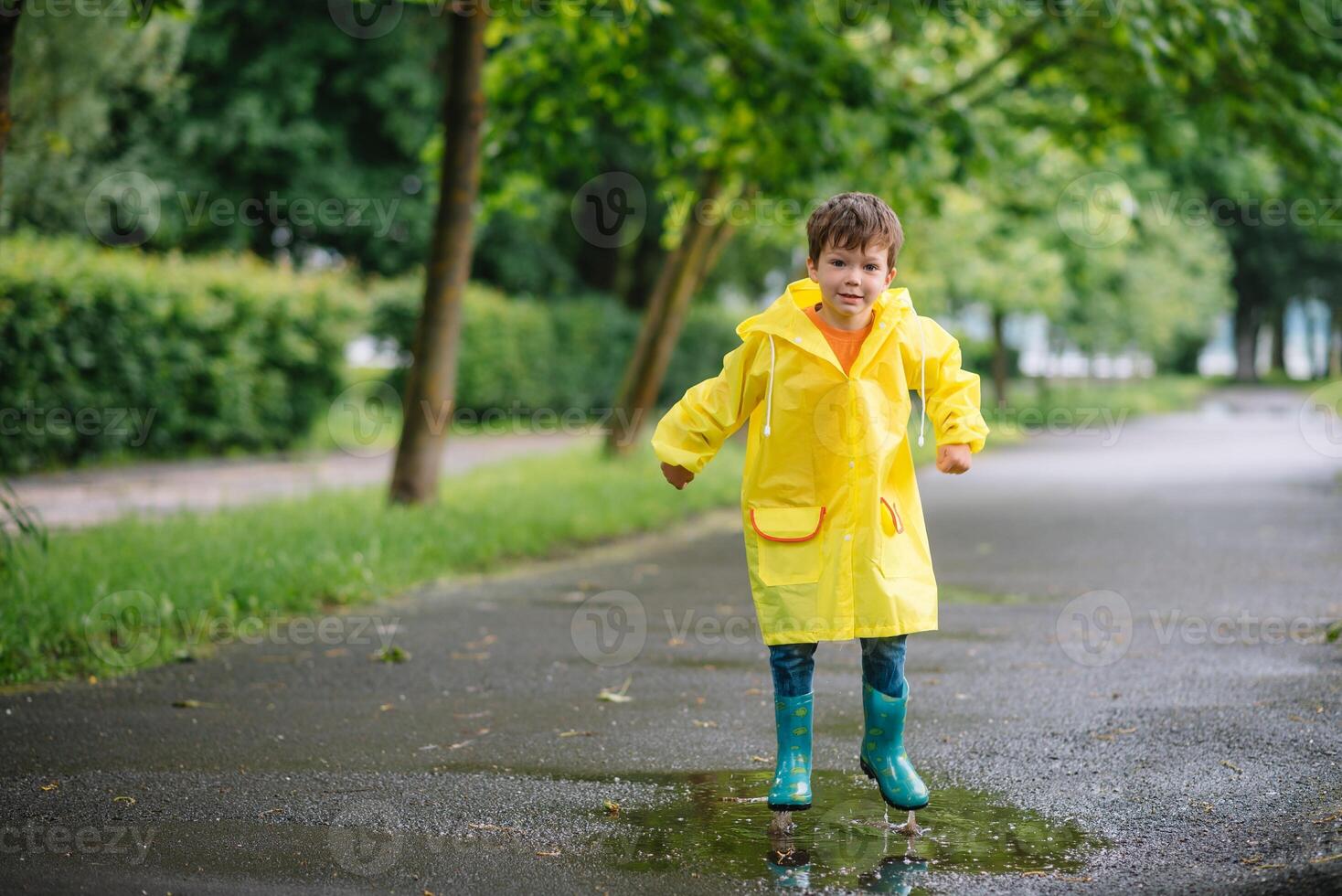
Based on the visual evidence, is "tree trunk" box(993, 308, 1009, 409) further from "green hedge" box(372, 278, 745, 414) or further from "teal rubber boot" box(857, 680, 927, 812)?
"teal rubber boot" box(857, 680, 927, 812)

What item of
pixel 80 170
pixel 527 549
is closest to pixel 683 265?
pixel 527 549

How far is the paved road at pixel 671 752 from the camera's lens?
3.65 m

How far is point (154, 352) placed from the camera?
14453mm

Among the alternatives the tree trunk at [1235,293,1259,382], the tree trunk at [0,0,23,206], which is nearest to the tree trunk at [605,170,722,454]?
the tree trunk at [0,0,23,206]

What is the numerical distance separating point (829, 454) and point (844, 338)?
1.12 feet

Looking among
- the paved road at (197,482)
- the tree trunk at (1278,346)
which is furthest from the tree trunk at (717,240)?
the tree trunk at (1278,346)

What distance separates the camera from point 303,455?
57.1 ft

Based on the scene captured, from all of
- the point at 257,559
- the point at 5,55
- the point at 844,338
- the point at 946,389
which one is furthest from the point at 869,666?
the point at 5,55

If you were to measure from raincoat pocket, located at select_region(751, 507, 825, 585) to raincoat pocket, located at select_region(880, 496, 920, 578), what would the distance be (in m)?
0.17

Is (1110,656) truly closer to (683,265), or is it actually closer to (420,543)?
(420,543)

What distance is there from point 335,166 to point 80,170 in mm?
5363

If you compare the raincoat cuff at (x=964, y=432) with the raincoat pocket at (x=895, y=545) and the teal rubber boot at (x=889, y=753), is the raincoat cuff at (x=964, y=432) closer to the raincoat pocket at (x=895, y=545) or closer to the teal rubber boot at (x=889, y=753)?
the raincoat pocket at (x=895, y=545)

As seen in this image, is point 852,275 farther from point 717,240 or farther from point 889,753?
point 717,240

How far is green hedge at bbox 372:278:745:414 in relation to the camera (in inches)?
883
